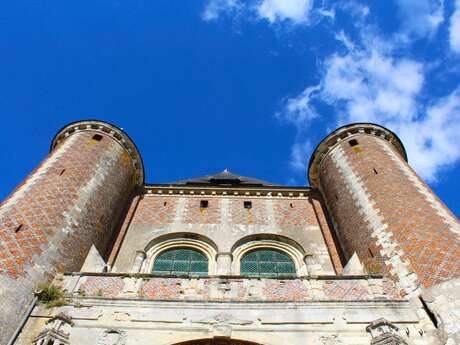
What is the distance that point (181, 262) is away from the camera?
11844mm

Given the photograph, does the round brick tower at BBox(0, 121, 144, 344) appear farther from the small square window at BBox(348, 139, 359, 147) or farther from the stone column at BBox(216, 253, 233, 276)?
the small square window at BBox(348, 139, 359, 147)

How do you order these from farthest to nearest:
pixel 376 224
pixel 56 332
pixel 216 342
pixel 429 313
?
pixel 376 224 → pixel 429 313 → pixel 216 342 → pixel 56 332

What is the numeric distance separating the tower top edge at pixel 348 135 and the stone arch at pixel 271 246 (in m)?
3.77

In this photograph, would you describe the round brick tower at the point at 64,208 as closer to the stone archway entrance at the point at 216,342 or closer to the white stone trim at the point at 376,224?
the stone archway entrance at the point at 216,342

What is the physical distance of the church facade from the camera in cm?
812

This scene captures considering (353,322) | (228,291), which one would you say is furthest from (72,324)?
(353,322)

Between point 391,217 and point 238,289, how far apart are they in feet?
14.2

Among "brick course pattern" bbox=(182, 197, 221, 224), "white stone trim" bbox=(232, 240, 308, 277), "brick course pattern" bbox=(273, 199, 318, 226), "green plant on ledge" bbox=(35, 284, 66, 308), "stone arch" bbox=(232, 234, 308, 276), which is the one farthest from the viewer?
"brick course pattern" bbox=(273, 199, 318, 226)

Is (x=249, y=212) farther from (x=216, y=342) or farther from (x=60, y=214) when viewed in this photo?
(x=216, y=342)

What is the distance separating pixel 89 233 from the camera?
1135cm

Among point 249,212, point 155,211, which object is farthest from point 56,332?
point 249,212

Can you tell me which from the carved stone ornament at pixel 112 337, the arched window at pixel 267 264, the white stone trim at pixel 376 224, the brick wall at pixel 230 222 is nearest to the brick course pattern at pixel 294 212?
the brick wall at pixel 230 222

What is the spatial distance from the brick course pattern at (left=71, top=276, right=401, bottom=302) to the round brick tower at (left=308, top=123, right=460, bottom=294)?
2.68 ft

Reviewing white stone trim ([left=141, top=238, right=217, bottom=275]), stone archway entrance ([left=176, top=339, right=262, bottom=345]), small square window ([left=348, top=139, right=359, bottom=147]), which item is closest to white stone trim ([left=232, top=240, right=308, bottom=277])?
white stone trim ([left=141, top=238, right=217, bottom=275])
